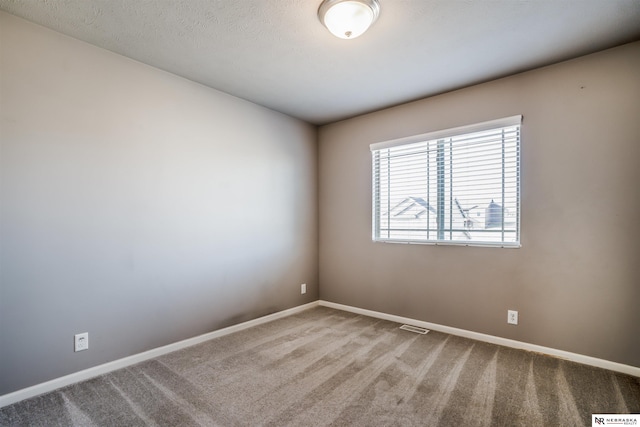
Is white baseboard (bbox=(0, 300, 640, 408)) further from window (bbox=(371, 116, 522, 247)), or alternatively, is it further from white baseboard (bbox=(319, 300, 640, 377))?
window (bbox=(371, 116, 522, 247))

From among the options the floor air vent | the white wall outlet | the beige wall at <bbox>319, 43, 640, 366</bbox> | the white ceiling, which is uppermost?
the white ceiling

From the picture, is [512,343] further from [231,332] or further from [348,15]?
[348,15]

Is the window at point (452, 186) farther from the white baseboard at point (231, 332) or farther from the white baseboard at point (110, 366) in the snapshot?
A: the white baseboard at point (110, 366)

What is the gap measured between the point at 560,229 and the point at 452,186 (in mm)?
978

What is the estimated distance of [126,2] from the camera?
1.91 metres

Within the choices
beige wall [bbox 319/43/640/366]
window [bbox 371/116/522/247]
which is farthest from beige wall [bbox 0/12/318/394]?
beige wall [bbox 319/43/640/366]

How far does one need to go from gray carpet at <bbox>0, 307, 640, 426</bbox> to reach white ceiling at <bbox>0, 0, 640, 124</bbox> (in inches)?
97.4

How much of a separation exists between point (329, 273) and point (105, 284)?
2.57 m

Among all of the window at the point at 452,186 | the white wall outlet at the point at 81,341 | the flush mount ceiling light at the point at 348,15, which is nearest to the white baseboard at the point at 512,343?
the window at the point at 452,186

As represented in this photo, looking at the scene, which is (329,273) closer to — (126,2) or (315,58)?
(315,58)

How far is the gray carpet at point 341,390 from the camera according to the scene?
5.98ft

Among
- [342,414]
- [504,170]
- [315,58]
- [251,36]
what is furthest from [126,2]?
[504,170]

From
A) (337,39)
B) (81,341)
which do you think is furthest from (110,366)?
(337,39)

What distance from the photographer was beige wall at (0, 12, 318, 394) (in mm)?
2045
